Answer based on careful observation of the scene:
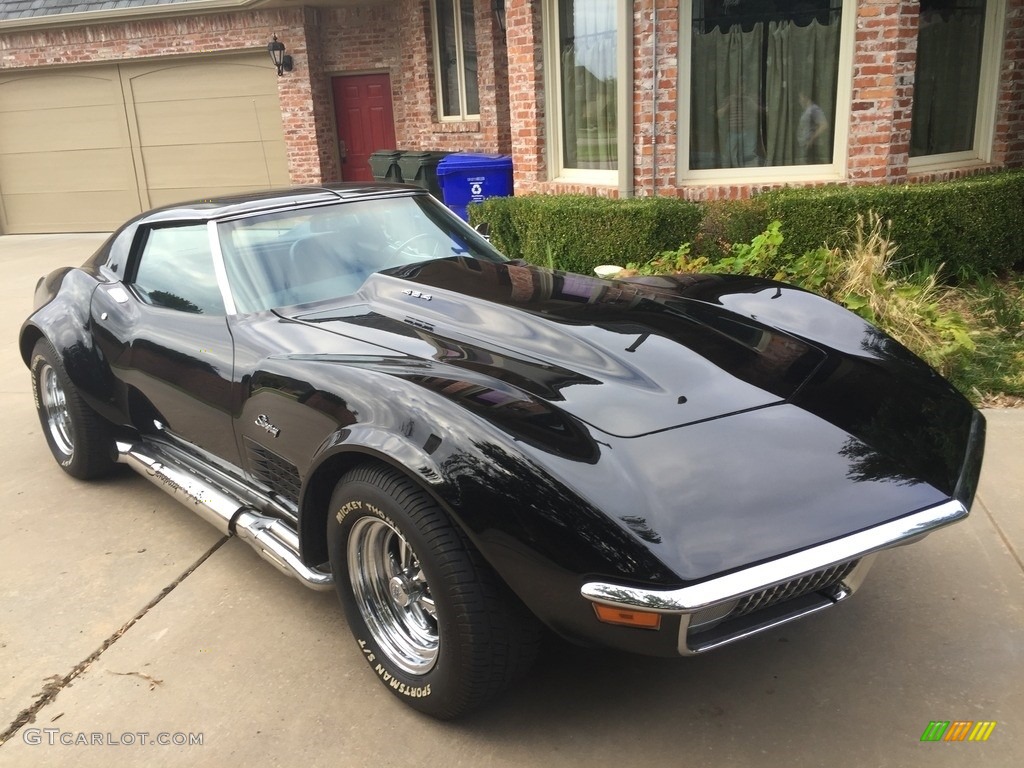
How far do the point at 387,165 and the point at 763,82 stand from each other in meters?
5.23

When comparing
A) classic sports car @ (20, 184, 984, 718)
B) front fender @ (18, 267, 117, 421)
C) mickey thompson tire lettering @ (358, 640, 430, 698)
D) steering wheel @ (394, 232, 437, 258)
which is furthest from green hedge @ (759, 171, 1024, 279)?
mickey thompson tire lettering @ (358, 640, 430, 698)

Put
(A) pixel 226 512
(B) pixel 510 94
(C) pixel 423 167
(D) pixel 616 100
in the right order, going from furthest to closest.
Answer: (C) pixel 423 167, (B) pixel 510 94, (D) pixel 616 100, (A) pixel 226 512

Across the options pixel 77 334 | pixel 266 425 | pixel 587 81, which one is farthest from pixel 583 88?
pixel 266 425

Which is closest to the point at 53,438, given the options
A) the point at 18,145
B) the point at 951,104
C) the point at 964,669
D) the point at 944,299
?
the point at 964,669

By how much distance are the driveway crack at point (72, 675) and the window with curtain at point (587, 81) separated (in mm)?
6199

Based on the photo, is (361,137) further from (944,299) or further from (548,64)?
(944,299)

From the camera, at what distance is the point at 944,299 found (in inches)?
249

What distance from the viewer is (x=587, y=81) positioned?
27.6ft

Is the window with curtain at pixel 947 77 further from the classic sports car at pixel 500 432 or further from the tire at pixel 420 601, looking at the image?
the tire at pixel 420 601

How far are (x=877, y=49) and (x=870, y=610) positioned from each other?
5.45 metres

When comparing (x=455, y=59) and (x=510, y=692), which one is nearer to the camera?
(x=510, y=692)

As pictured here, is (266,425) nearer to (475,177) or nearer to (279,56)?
(475,177)

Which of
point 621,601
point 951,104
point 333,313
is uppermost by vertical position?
point 951,104

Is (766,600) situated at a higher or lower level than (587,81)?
lower
